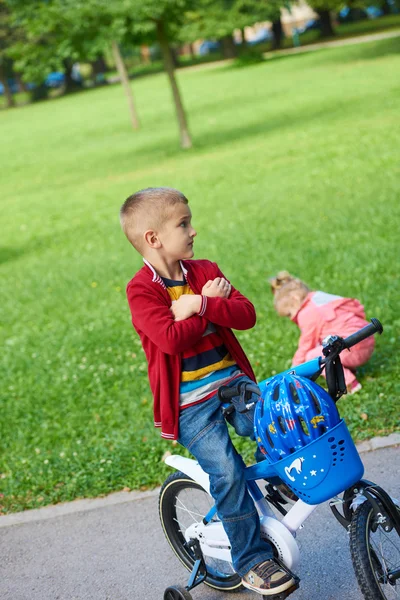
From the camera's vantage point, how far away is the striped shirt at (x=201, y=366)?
337 cm

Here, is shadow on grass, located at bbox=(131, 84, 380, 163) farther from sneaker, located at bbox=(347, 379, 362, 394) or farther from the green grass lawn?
sneaker, located at bbox=(347, 379, 362, 394)

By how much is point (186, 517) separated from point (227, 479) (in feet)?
2.56

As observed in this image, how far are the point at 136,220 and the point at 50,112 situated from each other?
47105 mm

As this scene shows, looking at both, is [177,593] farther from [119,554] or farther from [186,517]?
[119,554]

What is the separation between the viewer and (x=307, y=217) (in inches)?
426

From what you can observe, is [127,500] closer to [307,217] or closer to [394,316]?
[394,316]

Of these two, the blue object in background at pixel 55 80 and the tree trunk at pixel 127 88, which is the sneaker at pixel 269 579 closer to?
the tree trunk at pixel 127 88

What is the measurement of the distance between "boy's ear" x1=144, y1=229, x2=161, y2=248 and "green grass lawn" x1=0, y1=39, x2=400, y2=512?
88.2 inches

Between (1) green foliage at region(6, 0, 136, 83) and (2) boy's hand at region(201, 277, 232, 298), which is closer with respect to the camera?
(2) boy's hand at region(201, 277, 232, 298)

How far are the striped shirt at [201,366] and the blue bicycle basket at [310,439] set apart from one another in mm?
456

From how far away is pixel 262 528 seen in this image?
3.35 m

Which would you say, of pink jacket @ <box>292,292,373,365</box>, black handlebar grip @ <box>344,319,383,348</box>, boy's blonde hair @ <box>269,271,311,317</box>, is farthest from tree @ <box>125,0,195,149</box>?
black handlebar grip @ <box>344,319,383,348</box>

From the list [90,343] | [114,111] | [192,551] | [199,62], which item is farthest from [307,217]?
[199,62]

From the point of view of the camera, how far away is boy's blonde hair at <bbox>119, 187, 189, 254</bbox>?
10.7ft
